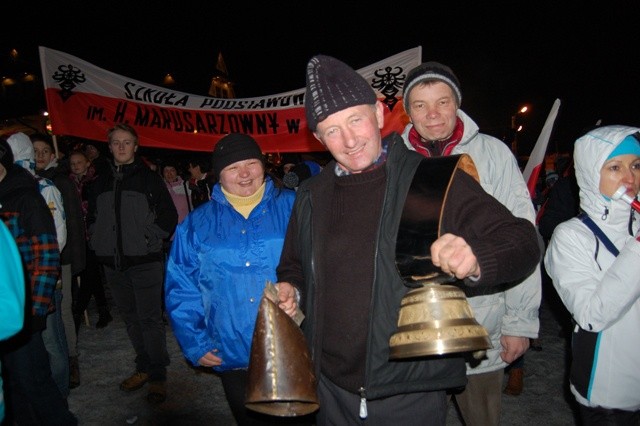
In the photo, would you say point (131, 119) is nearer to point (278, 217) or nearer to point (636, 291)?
point (278, 217)

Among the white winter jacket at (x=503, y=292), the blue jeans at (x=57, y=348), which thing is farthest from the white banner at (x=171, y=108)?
the white winter jacket at (x=503, y=292)

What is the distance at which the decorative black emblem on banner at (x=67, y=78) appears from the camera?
6711 millimetres

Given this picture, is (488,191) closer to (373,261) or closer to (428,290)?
(373,261)

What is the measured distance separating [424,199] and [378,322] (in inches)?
21.7

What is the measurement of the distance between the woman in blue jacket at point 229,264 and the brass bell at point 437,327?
4.69 ft

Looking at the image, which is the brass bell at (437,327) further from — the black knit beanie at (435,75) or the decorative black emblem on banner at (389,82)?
the decorative black emblem on banner at (389,82)

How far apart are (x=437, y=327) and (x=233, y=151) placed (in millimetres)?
1929

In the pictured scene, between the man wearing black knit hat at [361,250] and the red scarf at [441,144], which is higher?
the red scarf at [441,144]

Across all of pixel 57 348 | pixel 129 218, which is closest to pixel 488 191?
pixel 129 218

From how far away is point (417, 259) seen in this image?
1.46 m

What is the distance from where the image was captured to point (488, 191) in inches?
99.1

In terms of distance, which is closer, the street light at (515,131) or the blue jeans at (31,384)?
the blue jeans at (31,384)

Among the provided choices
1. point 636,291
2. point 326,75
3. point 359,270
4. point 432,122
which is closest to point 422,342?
point 359,270

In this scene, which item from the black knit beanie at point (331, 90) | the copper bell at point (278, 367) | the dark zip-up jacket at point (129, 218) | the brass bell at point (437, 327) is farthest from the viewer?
the dark zip-up jacket at point (129, 218)
